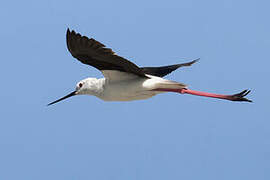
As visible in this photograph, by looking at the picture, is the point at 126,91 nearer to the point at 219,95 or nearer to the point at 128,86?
the point at 128,86

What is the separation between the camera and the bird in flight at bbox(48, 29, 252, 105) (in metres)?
6.46

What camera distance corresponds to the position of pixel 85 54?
21.8ft

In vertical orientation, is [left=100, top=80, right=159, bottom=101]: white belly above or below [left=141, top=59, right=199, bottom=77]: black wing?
below

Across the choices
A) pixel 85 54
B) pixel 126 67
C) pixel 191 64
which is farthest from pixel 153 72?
pixel 85 54

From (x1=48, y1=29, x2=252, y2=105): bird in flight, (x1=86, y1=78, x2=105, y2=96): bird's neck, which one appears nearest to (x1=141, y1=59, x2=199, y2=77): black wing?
(x1=48, y1=29, x2=252, y2=105): bird in flight

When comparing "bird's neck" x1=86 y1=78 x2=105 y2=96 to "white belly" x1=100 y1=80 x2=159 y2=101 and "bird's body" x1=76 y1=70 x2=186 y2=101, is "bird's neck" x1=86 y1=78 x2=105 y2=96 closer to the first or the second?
"bird's body" x1=76 y1=70 x2=186 y2=101

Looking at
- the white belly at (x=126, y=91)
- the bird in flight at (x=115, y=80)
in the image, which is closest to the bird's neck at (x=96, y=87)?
the bird in flight at (x=115, y=80)

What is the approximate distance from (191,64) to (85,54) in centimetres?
233

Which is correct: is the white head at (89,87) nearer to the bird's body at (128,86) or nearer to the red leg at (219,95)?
the bird's body at (128,86)

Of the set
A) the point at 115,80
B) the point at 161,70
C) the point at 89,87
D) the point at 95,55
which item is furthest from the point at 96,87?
the point at 161,70

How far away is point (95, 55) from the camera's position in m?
6.63

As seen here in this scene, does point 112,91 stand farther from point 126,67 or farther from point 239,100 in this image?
point 239,100

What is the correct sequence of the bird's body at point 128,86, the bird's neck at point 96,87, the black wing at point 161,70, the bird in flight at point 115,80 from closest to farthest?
the bird in flight at point 115,80
the bird's body at point 128,86
the bird's neck at point 96,87
the black wing at point 161,70

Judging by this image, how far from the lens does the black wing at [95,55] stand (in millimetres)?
6312
